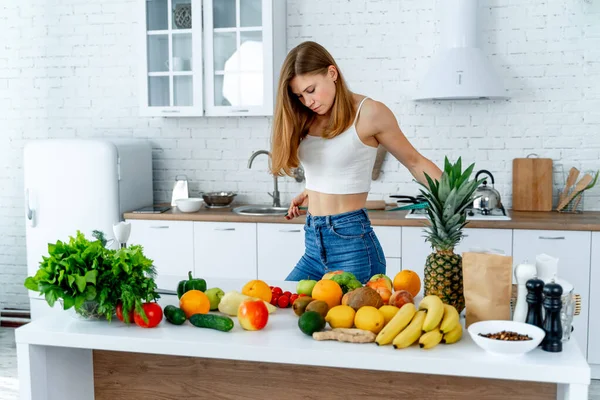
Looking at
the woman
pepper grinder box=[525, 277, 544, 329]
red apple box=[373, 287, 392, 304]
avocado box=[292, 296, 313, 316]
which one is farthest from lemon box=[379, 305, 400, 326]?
the woman

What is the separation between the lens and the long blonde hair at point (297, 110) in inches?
103

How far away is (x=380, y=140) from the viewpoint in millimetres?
2836

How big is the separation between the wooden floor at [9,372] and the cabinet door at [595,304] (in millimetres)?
216

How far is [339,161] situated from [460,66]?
192 cm

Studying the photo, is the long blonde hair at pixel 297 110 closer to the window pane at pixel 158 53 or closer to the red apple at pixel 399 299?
the red apple at pixel 399 299

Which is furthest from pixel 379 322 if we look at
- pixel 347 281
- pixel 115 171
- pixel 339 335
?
pixel 115 171

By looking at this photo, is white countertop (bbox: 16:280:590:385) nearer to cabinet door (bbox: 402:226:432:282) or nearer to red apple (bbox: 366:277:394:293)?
red apple (bbox: 366:277:394:293)

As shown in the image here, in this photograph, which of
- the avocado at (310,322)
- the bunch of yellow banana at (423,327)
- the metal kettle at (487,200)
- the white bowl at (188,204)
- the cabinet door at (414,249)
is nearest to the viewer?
the bunch of yellow banana at (423,327)

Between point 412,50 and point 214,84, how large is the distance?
4.71 feet

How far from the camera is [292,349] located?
1829mm

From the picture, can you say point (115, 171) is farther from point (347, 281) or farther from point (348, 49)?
point (347, 281)

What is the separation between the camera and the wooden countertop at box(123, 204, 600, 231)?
4.06m

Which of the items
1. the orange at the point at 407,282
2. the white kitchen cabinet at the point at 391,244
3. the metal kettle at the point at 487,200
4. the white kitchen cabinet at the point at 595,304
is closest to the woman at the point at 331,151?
the orange at the point at 407,282

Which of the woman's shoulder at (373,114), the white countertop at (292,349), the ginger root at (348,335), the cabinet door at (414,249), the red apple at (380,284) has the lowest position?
the cabinet door at (414,249)
